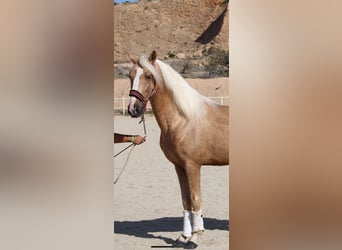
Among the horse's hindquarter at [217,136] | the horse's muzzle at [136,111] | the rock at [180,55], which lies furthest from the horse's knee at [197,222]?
the rock at [180,55]

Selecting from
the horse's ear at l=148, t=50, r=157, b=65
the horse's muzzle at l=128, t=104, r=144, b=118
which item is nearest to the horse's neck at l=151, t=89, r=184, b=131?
the horse's muzzle at l=128, t=104, r=144, b=118

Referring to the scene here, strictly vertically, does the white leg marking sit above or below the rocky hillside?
below

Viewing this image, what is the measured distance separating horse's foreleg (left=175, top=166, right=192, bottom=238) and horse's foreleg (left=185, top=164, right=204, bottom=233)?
3 cm

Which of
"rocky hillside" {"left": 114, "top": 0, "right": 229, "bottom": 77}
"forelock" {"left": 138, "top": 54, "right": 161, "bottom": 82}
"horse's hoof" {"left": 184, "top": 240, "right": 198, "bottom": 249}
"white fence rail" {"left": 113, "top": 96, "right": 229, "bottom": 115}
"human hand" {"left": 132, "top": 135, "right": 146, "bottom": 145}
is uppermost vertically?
"rocky hillside" {"left": 114, "top": 0, "right": 229, "bottom": 77}

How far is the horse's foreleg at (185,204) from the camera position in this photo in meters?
3.43

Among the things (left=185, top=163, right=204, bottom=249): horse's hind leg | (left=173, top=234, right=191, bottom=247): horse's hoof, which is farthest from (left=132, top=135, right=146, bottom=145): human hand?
(left=173, top=234, right=191, bottom=247): horse's hoof

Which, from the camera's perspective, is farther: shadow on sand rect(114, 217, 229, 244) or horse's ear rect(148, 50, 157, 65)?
shadow on sand rect(114, 217, 229, 244)

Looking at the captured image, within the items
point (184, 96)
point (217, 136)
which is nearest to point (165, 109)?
point (184, 96)

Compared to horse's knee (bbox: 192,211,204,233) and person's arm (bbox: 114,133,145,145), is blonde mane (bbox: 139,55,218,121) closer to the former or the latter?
person's arm (bbox: 114,133,145,145)

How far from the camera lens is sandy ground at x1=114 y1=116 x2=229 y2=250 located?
11.2 feet
